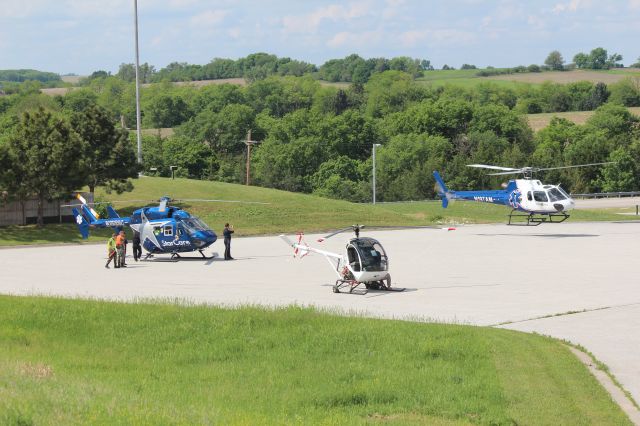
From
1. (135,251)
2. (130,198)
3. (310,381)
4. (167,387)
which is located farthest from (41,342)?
(130,198)

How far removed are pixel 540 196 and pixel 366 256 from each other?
24.1m

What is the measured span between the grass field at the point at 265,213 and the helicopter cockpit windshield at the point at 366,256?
2808 cm

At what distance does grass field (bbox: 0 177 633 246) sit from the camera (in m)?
57.9

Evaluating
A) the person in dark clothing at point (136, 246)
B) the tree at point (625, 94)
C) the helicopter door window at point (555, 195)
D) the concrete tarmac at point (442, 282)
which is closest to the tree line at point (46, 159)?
the concrete tarmac at point (442, 282)

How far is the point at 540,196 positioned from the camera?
5281 centimetres

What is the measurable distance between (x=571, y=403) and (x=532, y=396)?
67cm

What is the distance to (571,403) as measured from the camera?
16.0 m

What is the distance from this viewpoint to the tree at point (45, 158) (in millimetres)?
55469

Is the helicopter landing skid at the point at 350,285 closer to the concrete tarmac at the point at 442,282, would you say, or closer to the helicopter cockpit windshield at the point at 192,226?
the concrete tarmac at the point at 442,282

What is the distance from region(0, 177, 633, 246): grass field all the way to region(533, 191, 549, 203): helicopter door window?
1433 cm

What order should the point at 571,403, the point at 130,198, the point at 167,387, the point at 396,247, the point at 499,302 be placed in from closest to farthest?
the point at 571,403
the point at 167,387
the point at 499,302
the point at 396,247
the point at 130,198

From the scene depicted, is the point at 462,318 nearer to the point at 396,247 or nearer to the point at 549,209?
the point at 396,247

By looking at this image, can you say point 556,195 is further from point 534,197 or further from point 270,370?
point 270,370

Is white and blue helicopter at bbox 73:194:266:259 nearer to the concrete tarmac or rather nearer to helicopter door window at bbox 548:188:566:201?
the concrete tarmac
